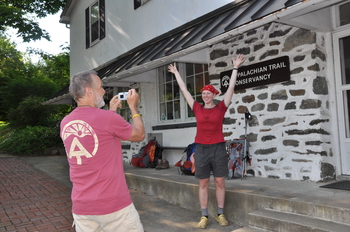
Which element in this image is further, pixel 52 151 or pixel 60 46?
pixel 60 46

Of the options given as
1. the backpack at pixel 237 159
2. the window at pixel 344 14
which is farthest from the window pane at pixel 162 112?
Answer: the window at pixel 344 14

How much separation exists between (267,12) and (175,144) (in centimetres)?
466

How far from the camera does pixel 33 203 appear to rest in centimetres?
637

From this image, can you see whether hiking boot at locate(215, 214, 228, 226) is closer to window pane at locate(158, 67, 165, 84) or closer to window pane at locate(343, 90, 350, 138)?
window pane at locate(343, 90, 350, 138)

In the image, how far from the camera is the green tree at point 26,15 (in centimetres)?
1322

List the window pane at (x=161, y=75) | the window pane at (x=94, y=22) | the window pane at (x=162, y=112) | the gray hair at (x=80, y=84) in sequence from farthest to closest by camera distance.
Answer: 1. the window pane at (x=94, y=22)
2. the window pane at (x=161, y=75)
3. the window pane at (x=162, y=112)
4. the gray hair at (x=80, y=84)

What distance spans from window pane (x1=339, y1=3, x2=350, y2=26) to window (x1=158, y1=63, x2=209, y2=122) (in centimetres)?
299

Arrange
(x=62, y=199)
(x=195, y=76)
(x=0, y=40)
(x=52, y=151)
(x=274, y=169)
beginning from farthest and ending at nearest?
(x=0, y=40) → (x=52, y=151) → (x=195, y=76) → (x=62, y=199) → (x=274, y=169)

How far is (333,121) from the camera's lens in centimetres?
509

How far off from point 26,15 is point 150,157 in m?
10.8

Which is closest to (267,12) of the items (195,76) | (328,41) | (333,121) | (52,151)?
(328,41)

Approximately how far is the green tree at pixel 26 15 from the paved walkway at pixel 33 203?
6694 millimetres

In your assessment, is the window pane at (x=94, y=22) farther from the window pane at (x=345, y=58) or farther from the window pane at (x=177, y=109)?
the window pane at (x=345, y=58)

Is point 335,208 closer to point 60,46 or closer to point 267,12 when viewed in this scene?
point 267,12
